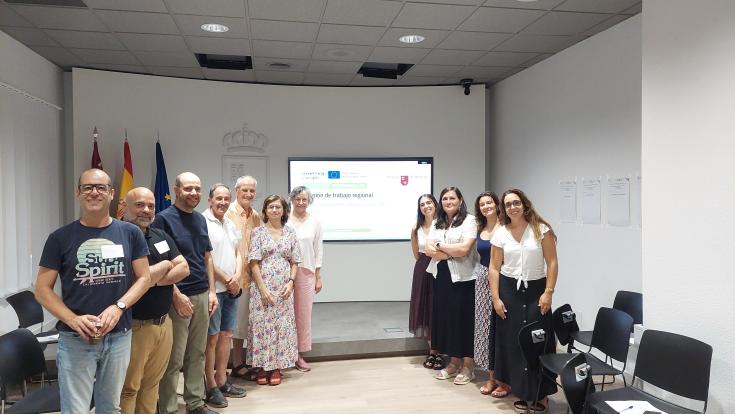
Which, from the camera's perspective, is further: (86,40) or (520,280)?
(86,40)

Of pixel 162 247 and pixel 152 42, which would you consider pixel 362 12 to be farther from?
pixel 162 247

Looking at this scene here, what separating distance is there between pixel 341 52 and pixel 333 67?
1.82 ft

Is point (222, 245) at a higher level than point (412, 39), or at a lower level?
lower

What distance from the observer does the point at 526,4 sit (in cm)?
369

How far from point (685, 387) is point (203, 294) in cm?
267

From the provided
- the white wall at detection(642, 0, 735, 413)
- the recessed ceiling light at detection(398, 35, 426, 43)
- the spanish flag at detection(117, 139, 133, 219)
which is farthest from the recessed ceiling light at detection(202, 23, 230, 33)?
the white wall at detection(642, 0, 735, 413)

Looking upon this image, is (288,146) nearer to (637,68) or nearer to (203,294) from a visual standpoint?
(203,294)

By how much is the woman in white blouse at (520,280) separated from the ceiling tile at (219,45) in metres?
2.76

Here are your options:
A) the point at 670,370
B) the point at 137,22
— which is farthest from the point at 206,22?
the point at 670,370

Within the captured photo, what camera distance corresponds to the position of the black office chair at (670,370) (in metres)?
2.44

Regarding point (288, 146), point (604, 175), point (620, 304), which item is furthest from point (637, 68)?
point (288, 146)

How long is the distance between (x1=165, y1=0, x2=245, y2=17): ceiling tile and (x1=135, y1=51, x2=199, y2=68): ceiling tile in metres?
1.14

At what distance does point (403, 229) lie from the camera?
20.6 feet

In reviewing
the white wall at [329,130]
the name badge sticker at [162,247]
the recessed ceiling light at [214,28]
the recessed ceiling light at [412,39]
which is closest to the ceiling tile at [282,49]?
the recessed ceiling light at [214,28]
